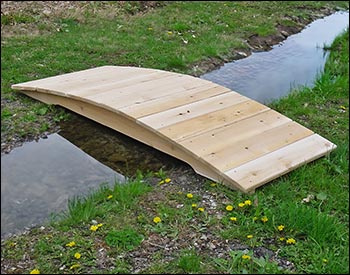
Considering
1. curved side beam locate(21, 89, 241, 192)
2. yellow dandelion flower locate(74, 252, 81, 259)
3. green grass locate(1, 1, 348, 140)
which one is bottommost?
green grass locate(1, 1, 348, 140)

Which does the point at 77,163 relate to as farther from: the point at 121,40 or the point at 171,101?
the point at 121,40

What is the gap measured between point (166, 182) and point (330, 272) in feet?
4.57

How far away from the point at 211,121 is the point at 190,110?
28cm

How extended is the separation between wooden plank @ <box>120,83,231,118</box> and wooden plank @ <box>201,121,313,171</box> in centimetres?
76

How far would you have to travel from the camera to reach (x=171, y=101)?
4684 mm

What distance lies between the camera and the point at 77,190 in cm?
383

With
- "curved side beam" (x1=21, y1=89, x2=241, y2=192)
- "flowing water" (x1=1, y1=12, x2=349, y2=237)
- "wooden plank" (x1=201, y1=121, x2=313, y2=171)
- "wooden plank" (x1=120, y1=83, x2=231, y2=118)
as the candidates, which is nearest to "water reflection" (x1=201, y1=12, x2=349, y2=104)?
"flowing water" (x1=1, y1=12, x2=349, y2=237)

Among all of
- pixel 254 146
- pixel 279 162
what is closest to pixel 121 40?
pixel 254 146

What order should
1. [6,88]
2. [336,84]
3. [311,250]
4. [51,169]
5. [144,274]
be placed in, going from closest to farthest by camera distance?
[144,274], [311,250], [51,169], [6,88], [336,84]

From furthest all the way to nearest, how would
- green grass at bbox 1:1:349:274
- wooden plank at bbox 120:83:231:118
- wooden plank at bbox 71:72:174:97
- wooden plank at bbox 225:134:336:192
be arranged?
wooden plank at bbox 71:72:174:97 → wooden plank at bbox 120:83:231:118 → wooden plank at bbox 225:134:336:192 → green grass at bbox 1:1:349:274

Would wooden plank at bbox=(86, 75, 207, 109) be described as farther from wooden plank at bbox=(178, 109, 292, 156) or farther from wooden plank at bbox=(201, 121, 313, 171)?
wooden plank at bbox=(201, 121, 313, 171)

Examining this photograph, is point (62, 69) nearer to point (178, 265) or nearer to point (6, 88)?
point (6, 88)

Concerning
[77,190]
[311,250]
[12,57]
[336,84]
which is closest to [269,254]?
[311,250]

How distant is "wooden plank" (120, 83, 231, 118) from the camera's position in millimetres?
4359
